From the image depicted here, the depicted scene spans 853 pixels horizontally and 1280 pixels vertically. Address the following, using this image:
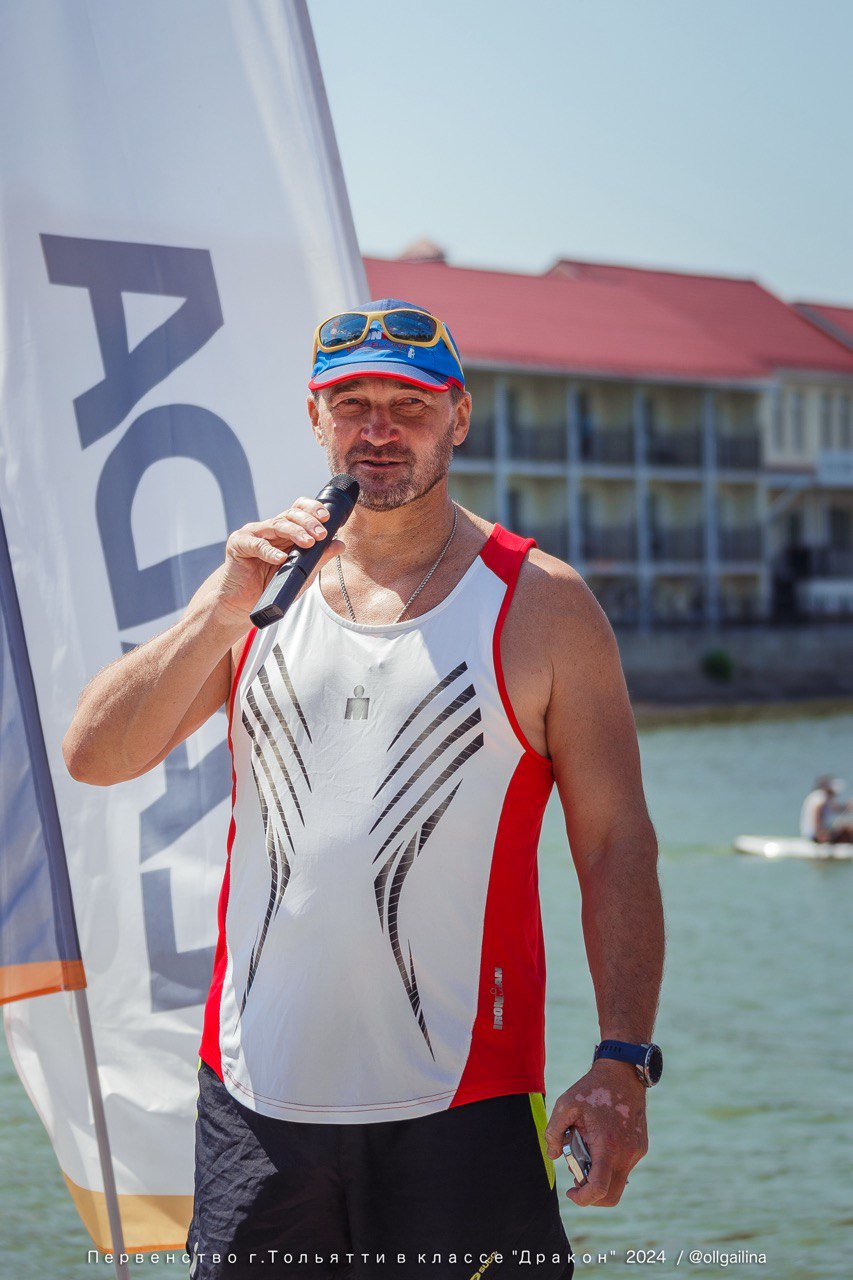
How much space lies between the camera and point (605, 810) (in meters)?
2.65

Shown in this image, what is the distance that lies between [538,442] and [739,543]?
8744 mm

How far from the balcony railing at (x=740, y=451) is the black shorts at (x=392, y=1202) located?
178 feet

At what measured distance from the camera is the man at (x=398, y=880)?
255cm

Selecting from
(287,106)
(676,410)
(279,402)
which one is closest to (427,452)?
(279,402)

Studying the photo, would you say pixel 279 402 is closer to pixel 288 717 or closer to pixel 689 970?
pixel 288 717

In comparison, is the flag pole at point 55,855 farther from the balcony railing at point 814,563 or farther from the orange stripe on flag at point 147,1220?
the balcony railing at point 814,563

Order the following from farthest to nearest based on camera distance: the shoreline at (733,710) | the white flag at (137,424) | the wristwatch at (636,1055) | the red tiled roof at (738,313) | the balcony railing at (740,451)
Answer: the red tiled roof at (738,313) → the balcony railing at (740,451) → the shoreline at (733,710) → the white flag at (137,424) → the wristwatch at (636,1055)

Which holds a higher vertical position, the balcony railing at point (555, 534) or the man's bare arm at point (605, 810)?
the man's bare arm at point (605, 810)

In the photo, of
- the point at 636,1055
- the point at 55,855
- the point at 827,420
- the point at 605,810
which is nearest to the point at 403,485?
the point at 605,810

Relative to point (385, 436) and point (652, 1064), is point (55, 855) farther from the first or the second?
point (652, 1064)

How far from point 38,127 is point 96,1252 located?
8.25 ft

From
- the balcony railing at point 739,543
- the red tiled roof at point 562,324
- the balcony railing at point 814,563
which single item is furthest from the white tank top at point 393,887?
the balcony railing at point 814,563

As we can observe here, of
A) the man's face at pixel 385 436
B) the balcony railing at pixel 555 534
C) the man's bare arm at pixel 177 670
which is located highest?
the man's face at pixel 385 436

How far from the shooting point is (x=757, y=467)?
5622 centimetres
